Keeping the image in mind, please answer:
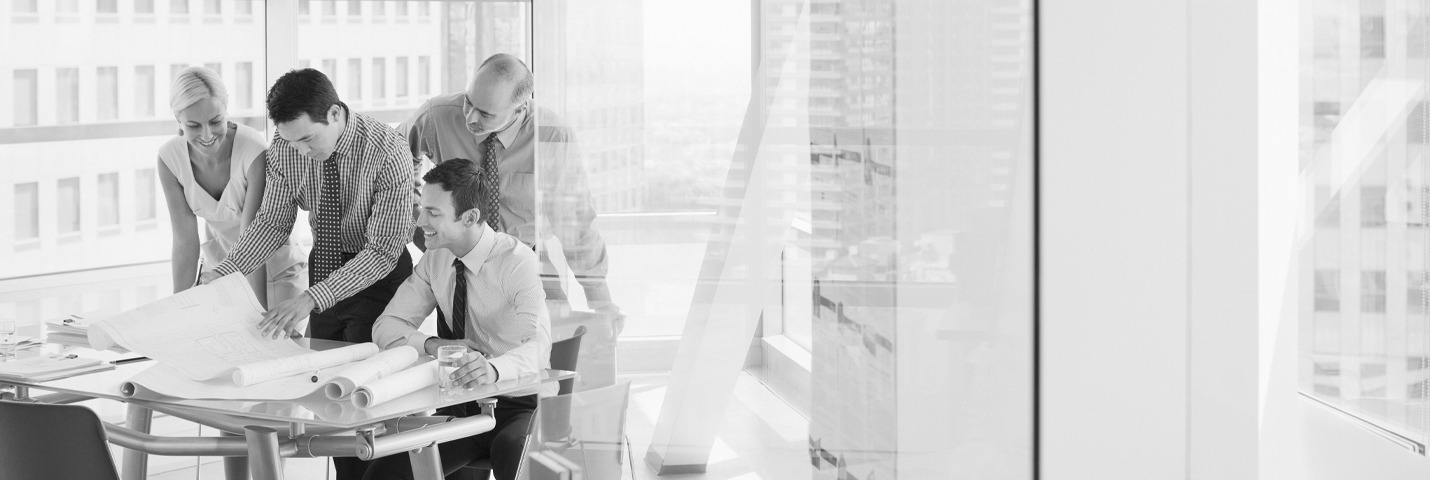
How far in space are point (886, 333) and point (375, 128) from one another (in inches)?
82.9

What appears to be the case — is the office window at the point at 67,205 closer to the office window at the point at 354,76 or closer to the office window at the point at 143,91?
the office window at the point at 143,91

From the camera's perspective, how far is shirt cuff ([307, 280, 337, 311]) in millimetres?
2108

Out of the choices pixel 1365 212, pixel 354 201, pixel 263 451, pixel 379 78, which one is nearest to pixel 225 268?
pixel 354 201

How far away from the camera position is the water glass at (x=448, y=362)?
5.68 feet

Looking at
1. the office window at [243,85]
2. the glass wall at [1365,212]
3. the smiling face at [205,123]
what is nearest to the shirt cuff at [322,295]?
the smiling face at [205,123]

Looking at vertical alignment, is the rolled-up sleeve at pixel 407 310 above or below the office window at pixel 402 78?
below

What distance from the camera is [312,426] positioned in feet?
5.23

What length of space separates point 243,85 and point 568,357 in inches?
157

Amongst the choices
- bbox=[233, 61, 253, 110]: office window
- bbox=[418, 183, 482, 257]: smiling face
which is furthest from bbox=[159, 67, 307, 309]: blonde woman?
bbox=[233, 61, 253, 110]: office window

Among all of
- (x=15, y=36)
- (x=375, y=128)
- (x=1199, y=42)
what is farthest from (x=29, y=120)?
(x=1199, y=42)

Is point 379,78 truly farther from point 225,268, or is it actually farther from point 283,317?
point 283,317

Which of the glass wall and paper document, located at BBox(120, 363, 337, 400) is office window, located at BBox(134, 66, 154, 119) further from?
the glass wall

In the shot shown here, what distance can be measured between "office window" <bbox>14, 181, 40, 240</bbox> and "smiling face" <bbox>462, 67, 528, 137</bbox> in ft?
8.19

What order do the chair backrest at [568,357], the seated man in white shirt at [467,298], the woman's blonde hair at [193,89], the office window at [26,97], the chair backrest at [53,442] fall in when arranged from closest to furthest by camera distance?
the chair backrest at [568,357] → the chair backrest at [53,442] → the seated man in white shirt at [467,298] → the woman's blonde hair at [193,89] → the office window at [26,97]
